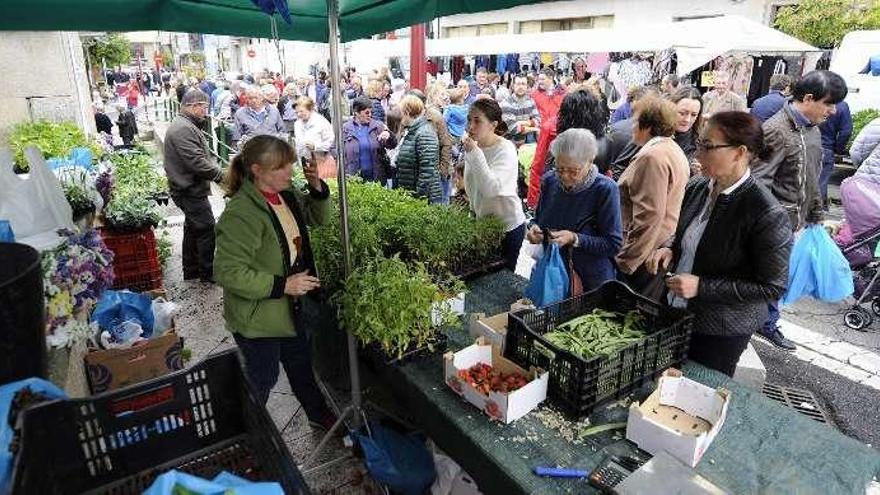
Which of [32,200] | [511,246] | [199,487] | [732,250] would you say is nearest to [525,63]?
[511,246]

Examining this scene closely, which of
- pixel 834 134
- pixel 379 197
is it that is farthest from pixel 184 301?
pixel 834 134

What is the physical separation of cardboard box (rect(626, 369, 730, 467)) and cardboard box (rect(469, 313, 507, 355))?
70cm

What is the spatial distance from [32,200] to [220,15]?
1.83 meters

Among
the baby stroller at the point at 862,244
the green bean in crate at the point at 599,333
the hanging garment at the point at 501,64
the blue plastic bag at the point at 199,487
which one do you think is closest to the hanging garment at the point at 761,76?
the baby stroller at the point at 862,244

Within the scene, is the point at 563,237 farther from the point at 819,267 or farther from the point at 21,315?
the point at 819,267

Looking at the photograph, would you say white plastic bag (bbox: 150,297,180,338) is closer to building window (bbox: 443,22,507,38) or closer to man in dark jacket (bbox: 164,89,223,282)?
man in dark jacket (bbox: 164,89,223,282)

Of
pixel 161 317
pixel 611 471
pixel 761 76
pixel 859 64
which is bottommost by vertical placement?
pixel 161 317

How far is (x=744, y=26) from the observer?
25.8ft

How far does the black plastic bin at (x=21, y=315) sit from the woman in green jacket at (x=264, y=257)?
0.95m

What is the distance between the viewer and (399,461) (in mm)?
2807

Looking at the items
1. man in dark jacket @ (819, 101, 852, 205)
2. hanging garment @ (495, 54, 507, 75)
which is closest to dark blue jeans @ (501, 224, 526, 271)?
man in dark jacket @ (819, 101, 852, 205)

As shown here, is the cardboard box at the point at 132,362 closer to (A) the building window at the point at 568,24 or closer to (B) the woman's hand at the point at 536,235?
(B) the woman's hand at the point at 536,235

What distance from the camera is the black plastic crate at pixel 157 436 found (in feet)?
4.61

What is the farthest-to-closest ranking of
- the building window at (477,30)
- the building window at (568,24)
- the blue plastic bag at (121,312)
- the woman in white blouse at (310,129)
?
the building window at (477,30), the building window at (568,24), the woman in white blouse at (310,129), the blue plastic bag at (121,312)
